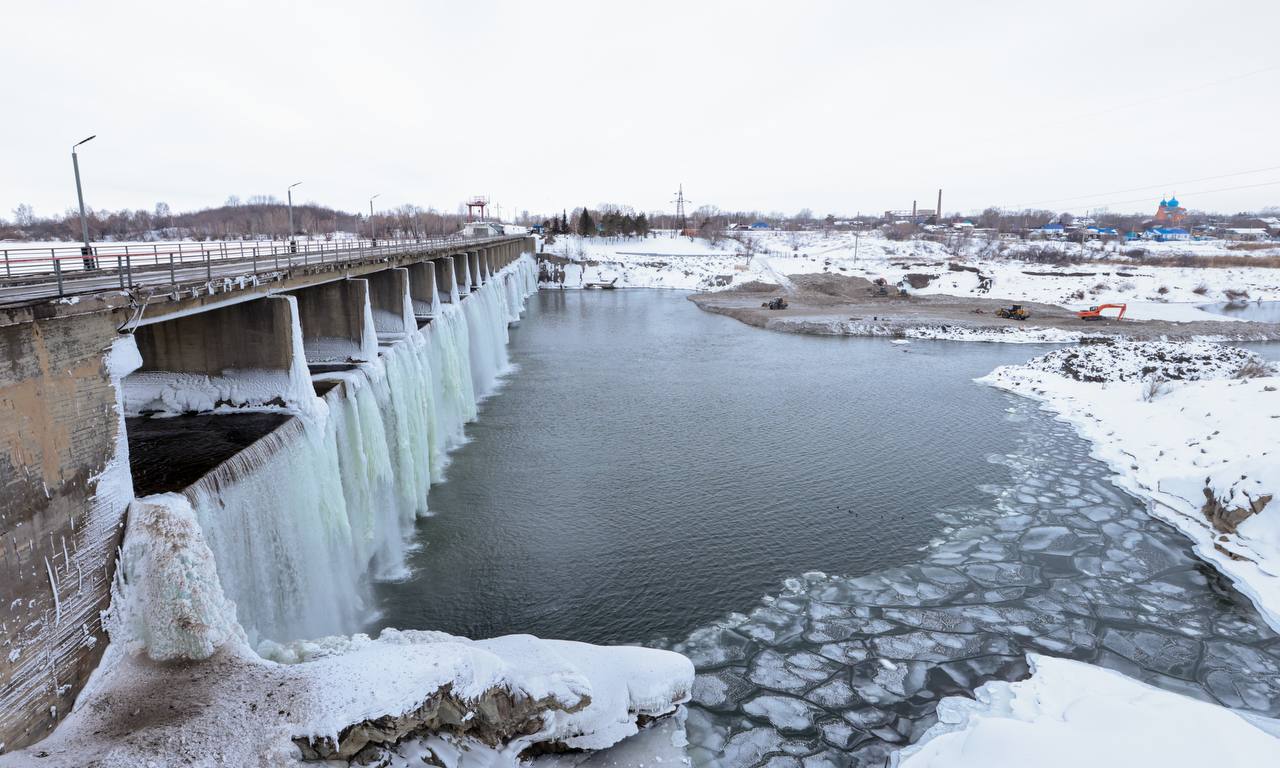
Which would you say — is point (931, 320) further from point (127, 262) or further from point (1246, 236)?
point (1246, 236)

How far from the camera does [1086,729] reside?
33.9 ft

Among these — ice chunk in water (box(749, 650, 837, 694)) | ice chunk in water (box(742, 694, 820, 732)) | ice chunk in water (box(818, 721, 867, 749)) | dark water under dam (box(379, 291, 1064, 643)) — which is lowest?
ice chunk in water (box(818, 721, 867, 749))

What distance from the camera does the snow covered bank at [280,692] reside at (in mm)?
7219

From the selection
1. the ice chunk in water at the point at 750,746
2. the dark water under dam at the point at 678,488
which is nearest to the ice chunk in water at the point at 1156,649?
the dark water under dam at the point at 678,488

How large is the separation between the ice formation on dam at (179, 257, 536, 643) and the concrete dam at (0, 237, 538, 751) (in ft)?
0.16

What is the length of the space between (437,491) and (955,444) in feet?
61.4

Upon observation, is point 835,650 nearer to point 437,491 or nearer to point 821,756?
point 821,756

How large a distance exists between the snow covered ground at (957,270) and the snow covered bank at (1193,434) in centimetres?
3053

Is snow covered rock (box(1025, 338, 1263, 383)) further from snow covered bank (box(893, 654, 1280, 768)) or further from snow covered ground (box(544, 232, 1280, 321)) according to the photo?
snow covered bank (box(893, 654, 1280, 768))

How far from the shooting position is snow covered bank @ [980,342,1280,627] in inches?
666

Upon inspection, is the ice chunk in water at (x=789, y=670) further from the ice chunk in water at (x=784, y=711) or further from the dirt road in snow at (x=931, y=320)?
the dirt road in snow at (x=931, y=320)

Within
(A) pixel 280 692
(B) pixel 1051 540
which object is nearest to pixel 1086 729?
(B) pixel 1051 540

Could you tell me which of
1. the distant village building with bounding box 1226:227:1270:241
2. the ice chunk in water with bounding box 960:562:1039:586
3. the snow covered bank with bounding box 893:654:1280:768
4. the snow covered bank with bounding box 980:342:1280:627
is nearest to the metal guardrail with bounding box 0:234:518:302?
the snow covered bank with bounding box 893:654:1280:768

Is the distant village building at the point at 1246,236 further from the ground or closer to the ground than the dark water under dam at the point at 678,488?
further from the ground
